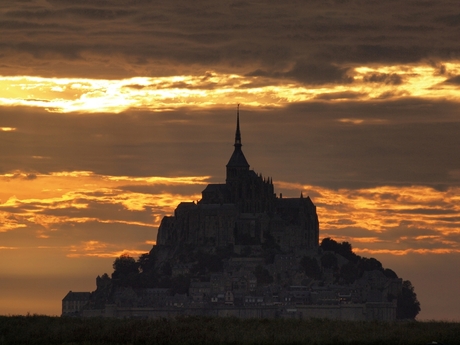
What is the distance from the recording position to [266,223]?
187625mm

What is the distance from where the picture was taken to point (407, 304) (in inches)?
7077

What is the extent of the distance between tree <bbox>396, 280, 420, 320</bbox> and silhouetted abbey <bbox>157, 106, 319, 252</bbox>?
1594 centimetres

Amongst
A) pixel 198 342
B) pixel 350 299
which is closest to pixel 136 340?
pixel 198 342

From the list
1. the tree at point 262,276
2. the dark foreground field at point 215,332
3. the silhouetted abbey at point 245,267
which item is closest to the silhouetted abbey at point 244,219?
the silhouetted abbey at point 245,267

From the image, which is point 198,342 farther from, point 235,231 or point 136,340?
point 235,231

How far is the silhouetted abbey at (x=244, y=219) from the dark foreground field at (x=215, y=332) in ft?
443

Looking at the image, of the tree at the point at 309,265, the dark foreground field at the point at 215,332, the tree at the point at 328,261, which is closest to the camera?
the dark foreground field at the point at 215,332

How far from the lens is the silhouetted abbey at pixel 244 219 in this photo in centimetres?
18612

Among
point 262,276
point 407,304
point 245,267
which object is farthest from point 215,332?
point 262,276

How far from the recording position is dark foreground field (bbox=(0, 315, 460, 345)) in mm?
45750

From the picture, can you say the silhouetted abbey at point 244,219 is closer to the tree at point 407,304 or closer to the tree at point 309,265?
the tree at point 309,265

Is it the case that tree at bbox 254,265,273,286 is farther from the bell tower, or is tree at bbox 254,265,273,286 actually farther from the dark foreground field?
the dark foreground field

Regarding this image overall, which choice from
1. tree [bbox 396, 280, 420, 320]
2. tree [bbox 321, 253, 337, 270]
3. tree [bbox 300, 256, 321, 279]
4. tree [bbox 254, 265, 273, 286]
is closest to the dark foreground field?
tree [bbox 396, 280, 420, 320]

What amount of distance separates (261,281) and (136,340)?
469 ft
